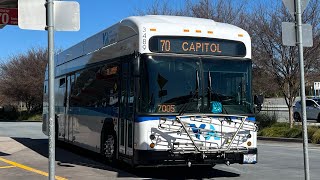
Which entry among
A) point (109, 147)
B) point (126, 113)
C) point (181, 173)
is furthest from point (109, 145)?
point (181, 173)

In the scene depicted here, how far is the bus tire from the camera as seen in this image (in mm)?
11117

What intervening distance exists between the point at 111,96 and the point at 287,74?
13.4 meters

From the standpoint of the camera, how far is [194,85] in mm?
9695

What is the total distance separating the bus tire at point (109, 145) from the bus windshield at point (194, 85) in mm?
2002

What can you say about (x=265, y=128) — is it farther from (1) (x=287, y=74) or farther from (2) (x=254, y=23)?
(2) (x=254, y=23)

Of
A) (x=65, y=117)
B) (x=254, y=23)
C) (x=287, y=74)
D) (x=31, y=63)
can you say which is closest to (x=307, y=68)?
(x=287, y=74)

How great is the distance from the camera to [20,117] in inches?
2258

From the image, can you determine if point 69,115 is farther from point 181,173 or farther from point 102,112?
point 181,173

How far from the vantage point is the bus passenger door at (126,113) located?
993cm

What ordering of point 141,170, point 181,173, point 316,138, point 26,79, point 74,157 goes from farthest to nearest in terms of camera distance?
1. point 26,79
2. point 316,138
3. point 74,157
4. point 141,170
5. point 181,173

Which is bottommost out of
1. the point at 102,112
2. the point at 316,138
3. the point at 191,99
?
the point at 316,138

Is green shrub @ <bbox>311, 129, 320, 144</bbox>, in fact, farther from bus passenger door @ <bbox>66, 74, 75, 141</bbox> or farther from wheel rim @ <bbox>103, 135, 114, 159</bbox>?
wheel rim @ <bbox>103, 135, 114, 159</bbox>

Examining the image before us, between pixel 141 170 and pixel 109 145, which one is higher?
pixel 109 145

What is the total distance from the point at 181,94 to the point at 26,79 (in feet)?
160
